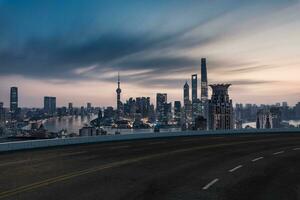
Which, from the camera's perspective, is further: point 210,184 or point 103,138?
point 103,138

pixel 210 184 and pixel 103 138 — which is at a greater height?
pixel 103 138

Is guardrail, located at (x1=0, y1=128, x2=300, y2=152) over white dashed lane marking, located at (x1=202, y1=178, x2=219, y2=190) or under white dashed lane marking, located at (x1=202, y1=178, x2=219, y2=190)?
over

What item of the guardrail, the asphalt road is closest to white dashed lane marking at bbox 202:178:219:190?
the asphalt road

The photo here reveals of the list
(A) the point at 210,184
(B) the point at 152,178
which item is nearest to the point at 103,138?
(B) the point at 152,178

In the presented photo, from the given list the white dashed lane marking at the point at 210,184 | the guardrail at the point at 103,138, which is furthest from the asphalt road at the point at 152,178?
the guardrail at the point at 103,138

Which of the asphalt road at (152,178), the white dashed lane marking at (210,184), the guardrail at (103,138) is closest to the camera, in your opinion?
the asphalt road at (152,178)

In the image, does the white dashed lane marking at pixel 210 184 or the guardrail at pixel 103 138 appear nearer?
the white dashed lane marking at pixel 210 184

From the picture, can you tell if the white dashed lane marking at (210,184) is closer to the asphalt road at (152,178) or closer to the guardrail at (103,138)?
the asphalt road at (152,178)

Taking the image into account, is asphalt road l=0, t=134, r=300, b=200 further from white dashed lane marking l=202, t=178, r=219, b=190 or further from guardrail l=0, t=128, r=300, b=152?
guardrail l=0, t=128, r=300, b=152

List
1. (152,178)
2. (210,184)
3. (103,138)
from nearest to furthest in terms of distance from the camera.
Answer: (210,184)
(152,178)
(103,138)

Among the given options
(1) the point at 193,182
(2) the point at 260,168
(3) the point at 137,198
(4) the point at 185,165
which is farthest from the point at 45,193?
(2) the point at 260,168

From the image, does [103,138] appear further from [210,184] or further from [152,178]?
[210,184]

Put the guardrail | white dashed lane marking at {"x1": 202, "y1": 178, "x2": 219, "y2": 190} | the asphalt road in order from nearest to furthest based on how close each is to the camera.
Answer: the asphalt road, white dashed lane marking at {"x1": 202, "y1": 178, "x2": 219, "y2": 190}, the guardrail

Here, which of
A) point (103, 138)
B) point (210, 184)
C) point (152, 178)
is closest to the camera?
point (210, 184)
